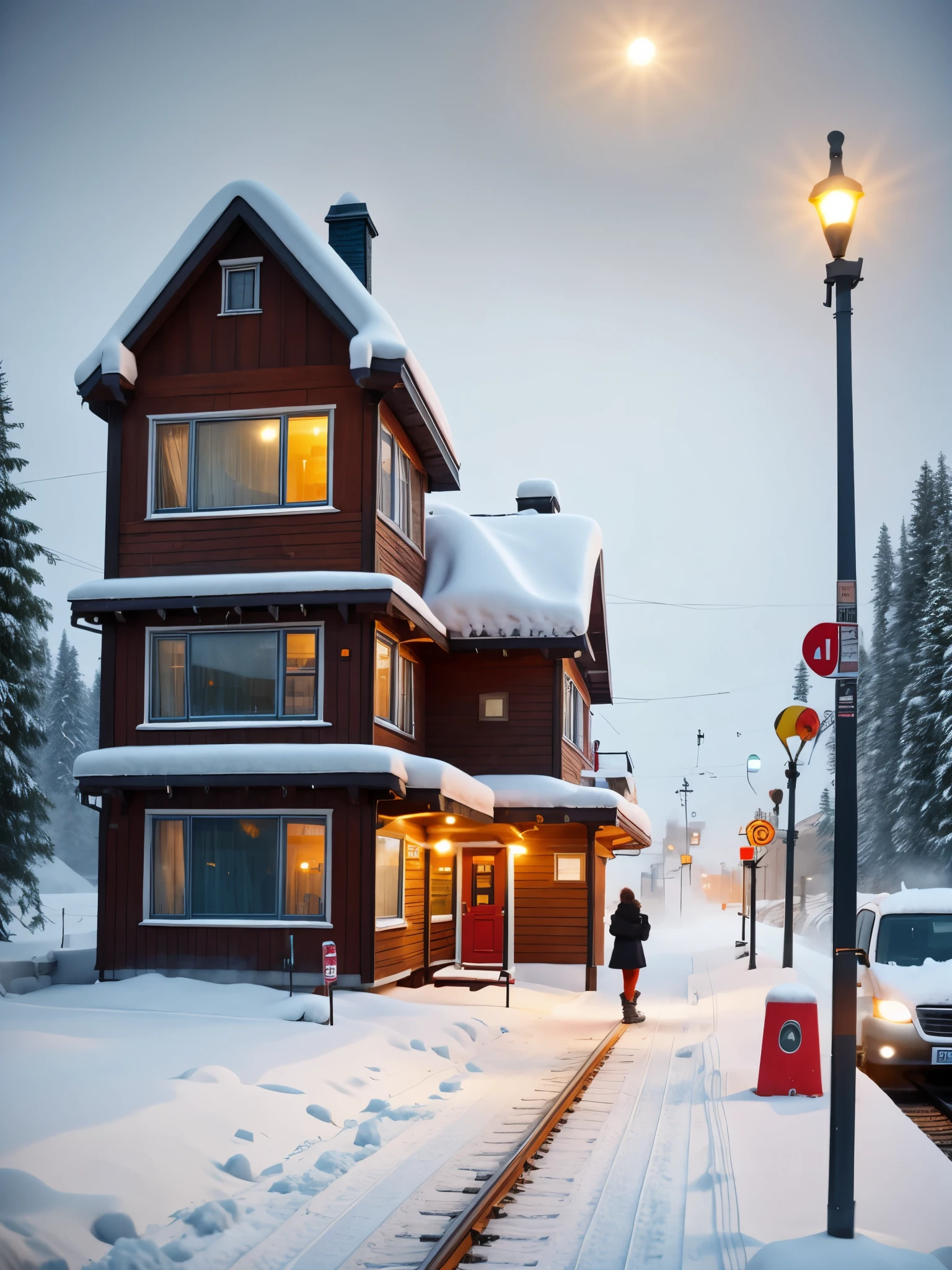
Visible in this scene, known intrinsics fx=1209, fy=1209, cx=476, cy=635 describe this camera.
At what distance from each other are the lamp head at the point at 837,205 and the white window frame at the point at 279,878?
12904 mm

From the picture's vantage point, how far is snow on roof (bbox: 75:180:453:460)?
62.7 feet

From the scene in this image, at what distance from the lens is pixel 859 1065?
551 inches

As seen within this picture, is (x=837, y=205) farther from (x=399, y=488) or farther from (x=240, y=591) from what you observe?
(x=399, y=488)

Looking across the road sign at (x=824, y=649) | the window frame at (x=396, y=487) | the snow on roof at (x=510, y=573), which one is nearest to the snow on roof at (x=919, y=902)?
the road sign at (x=824, y=649)

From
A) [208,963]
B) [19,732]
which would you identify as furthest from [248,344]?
[19,732]

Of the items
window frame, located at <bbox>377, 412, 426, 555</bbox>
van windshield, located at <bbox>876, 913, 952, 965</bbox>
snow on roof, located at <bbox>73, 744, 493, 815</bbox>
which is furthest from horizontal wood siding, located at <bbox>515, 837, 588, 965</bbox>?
van windshield, located at <bbox>876, 913, 952, 965</bbox>

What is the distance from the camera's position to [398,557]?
71.3ft

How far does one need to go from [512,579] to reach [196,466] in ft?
23.4

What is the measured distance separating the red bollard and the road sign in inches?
188

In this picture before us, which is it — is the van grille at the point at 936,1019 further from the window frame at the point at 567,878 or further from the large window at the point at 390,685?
the window frame at the point at 567,878

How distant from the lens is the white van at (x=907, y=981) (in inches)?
511

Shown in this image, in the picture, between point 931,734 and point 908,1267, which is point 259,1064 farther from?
point 931,734

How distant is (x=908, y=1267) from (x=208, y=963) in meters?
14.3

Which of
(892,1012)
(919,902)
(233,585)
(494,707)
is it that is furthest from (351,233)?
(892,1012)
